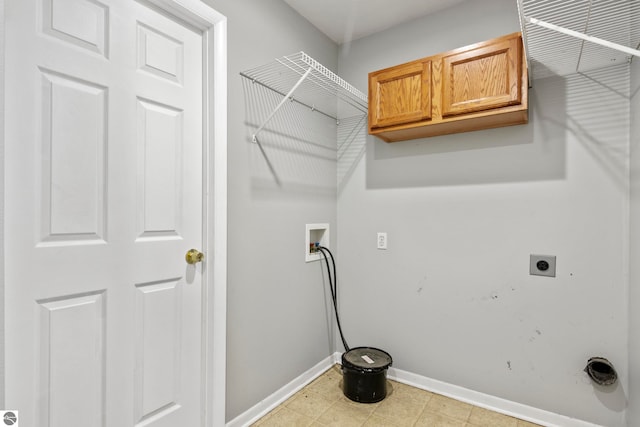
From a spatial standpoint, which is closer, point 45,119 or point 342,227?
point 45,119

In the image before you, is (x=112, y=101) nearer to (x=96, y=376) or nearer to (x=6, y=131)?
(x=6, y=131)

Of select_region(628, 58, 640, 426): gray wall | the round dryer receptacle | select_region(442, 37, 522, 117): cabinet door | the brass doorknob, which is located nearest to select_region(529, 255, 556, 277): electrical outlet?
select_region(628, 58, 640, 426): gray wall

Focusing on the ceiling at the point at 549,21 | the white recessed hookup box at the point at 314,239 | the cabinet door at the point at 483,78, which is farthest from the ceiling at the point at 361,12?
the white recessed hookup box at the point at 314,239

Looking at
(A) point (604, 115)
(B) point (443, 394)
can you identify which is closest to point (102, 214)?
(B) point (443, 394)

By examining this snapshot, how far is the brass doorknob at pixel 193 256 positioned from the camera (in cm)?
154

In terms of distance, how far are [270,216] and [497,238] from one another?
1.38 meters

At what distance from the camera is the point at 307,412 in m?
1.88

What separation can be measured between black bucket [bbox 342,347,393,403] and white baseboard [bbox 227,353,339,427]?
0.96ft

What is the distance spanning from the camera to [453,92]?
5.92 ft

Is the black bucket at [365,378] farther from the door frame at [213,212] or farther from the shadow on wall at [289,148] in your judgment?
the shadow on wall at [289,148]

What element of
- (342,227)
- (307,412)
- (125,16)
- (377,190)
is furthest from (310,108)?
(307,412)

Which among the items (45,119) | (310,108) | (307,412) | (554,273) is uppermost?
(310,108)

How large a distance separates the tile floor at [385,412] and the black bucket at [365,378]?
4 centimetres

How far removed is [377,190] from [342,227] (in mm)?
406
